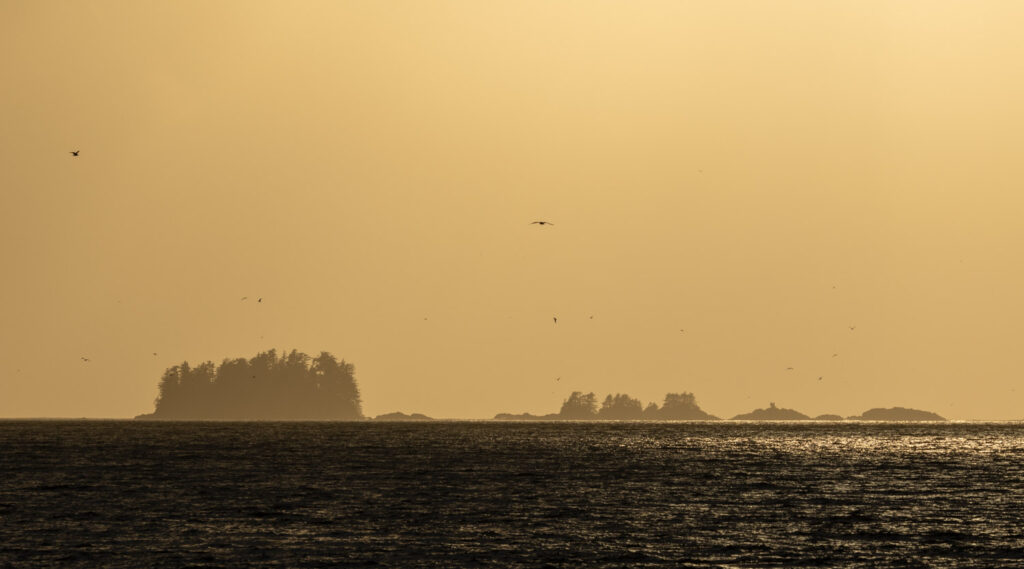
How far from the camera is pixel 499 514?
7325 centimetres

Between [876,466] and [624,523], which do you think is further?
[876,466]

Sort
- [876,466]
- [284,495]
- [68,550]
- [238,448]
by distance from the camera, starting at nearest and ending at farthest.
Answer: [68,550], [284,495], [876,466], [238,448]

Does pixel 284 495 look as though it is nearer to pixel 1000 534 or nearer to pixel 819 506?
pixel 819 506

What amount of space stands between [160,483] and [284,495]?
50.0 ft

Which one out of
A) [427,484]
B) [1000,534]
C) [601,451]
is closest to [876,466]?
[601,451]

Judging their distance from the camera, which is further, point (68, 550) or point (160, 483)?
point (160, 483)

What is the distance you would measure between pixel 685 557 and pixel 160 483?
52621 mm

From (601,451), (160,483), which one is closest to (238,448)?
(601,451)

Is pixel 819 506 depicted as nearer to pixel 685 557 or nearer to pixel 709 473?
pixel 685 557

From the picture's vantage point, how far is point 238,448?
165000mm

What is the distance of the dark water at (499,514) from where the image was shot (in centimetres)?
5638

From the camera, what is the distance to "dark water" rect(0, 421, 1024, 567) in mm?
56375

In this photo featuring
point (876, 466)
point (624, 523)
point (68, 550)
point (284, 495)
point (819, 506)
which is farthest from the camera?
point (876, 466)

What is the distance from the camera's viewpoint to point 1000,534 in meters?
63.8
